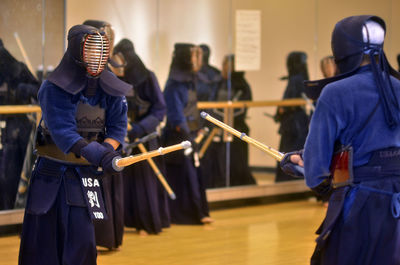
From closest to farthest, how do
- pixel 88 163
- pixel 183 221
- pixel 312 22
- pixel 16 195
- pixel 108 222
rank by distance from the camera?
pixel 88 163
pixel 108 222
pixel 16 195
pixel 183 221
pixel 312 22

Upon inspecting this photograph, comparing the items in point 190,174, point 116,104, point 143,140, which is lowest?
point 190,174

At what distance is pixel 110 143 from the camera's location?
3.84 metres

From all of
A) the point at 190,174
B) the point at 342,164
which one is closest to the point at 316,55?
the point at 190,174

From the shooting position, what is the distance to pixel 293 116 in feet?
27.0

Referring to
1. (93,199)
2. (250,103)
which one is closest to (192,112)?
(250,103)

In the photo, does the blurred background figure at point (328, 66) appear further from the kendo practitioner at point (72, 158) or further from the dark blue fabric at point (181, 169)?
→ the kendo practitioner at point (72, 158)

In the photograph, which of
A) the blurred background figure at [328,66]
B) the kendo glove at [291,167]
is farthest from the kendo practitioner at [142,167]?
the kendo glove at [291,167]

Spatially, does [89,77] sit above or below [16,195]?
above

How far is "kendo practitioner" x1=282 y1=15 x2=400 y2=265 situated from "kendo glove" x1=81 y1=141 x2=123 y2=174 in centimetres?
107

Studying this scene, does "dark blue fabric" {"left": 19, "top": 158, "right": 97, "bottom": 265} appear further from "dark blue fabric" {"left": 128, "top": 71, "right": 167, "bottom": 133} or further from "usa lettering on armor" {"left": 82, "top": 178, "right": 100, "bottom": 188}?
"dark blue fabric" {"left": 128, "top": 71, "right": 167, "bottom": 133}

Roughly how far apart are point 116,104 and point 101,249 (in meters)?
2.04

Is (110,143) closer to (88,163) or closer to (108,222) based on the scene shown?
(88,163)

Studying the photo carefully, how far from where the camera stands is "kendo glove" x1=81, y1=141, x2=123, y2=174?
3.53 m

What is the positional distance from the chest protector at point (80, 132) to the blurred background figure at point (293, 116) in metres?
4.53
